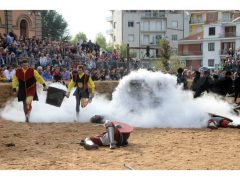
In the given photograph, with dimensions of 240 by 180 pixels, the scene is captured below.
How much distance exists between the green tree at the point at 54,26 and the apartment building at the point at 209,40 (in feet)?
63.6

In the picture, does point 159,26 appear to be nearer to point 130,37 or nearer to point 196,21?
point 130,37

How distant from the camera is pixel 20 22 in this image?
29.3 metres

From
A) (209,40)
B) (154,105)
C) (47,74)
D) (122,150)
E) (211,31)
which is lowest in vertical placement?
(122,150)

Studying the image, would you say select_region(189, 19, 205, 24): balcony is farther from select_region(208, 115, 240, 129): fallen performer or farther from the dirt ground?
the dirt ground

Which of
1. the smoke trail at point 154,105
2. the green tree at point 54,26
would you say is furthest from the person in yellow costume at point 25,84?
the green tree at point 54,26

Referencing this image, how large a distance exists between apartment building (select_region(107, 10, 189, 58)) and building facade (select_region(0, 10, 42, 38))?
26.2m

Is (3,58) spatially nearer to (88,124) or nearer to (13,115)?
(13,115)

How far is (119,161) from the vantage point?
7164 mm

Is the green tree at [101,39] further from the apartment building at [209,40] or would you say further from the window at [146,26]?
the apartment building at [209,40]

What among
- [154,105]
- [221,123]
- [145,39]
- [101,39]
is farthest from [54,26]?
[101,39]

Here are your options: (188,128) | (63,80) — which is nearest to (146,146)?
(188,128)

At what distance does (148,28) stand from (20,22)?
45710 millimetres

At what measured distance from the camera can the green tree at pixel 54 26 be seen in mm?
43272

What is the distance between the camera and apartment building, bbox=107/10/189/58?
60.2m
